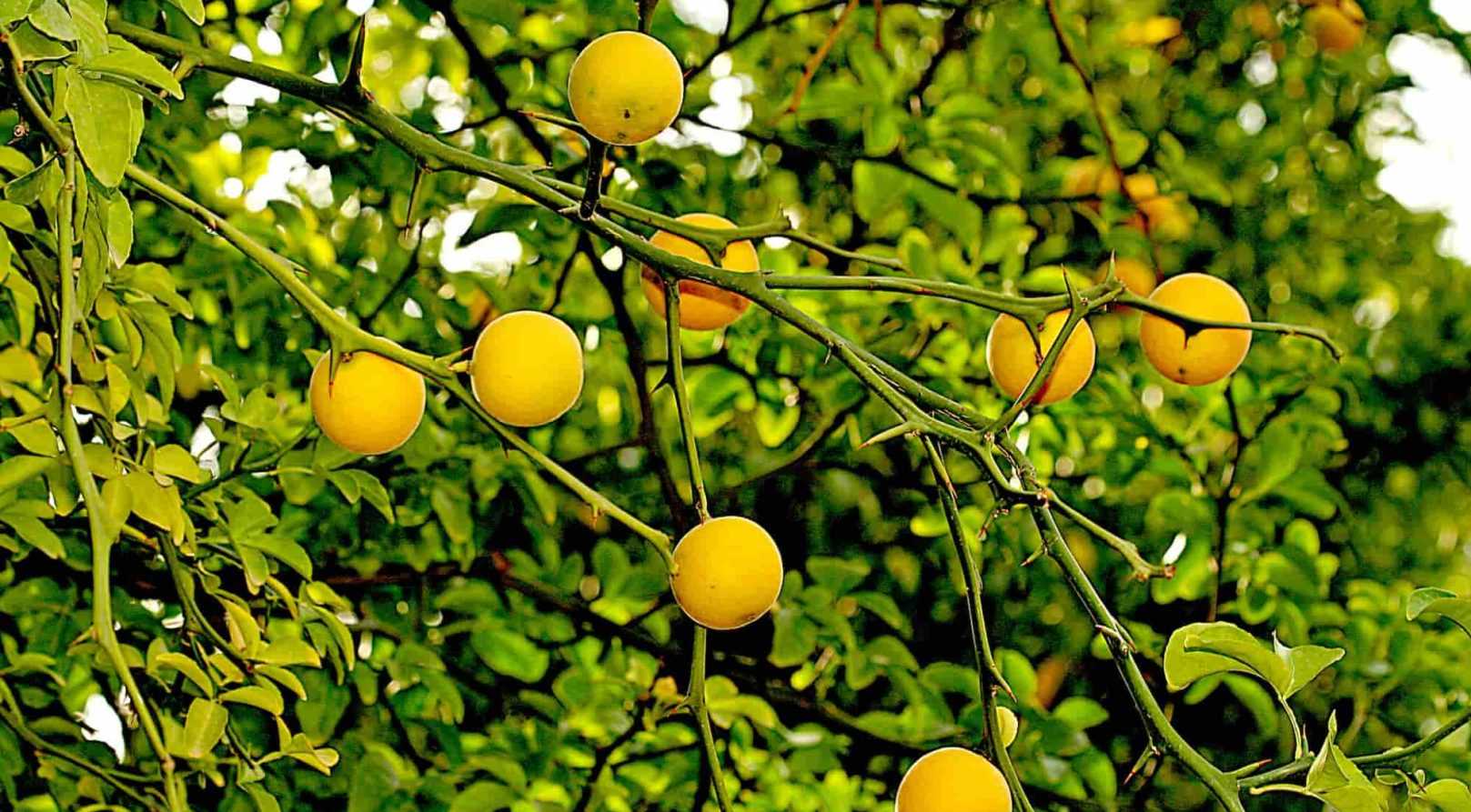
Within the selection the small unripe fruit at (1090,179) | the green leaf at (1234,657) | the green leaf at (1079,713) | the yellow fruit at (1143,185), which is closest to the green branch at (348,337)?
the green leaf at (1234,657)

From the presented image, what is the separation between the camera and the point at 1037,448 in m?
1.17

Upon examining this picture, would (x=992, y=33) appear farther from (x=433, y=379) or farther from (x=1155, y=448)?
(x=433, y=379)

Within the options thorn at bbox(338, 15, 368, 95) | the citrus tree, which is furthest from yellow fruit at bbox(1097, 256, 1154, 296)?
thorn at bbox(338, 15, 368, 95)

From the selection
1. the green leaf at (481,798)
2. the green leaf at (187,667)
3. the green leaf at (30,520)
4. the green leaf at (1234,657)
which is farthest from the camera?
the green leaf at (481,798)

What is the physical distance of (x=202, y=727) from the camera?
2.03 ft

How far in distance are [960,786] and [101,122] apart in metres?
0.41

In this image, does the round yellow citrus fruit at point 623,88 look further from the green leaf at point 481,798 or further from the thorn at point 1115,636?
the green leaf at point 481,798

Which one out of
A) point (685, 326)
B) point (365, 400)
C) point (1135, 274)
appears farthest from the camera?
point (1135, 274)

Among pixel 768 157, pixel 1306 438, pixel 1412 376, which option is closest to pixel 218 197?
pixel 768 157

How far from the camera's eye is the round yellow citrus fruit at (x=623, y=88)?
0.53 m

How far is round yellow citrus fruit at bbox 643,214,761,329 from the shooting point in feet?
2.26

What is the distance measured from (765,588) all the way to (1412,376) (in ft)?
3.86

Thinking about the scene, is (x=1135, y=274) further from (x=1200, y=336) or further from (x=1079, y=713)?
(x=1200, y=336)

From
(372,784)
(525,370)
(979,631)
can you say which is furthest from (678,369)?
(372,784)
